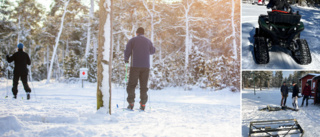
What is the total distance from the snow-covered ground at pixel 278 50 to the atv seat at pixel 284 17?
0.13 metres

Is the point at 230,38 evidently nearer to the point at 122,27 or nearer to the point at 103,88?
the point at 122,27

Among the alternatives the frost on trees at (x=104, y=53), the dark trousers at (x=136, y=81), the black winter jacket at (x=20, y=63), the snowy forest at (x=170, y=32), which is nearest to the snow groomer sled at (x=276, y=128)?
the dark trousers at (x=136, y=81)

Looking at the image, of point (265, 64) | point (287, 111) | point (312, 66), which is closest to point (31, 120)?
point (265, 64)

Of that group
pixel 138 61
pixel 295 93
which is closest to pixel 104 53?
pixel 138 61

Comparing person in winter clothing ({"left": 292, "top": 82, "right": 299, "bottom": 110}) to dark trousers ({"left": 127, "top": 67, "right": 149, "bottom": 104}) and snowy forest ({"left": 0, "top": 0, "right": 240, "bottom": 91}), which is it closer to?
dark trousers ({"left": 127, "top": 67, "right": 149, "bottom": 104})

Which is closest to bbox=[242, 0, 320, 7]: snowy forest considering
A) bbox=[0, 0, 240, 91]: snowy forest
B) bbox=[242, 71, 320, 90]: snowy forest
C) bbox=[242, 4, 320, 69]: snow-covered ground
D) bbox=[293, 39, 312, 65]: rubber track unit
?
bbox=[242, 4, 320, 69]: snow-covered ground

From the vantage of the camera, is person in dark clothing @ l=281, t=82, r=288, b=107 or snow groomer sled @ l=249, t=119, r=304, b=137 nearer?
person in dark clothing @ l=281, t=82, r=288, b=107

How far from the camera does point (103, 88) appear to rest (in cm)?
216

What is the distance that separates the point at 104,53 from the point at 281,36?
1472 millimetres

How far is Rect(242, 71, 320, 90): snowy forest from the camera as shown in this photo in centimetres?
157

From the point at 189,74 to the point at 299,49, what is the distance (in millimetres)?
4008

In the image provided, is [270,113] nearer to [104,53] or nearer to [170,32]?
[104,53]

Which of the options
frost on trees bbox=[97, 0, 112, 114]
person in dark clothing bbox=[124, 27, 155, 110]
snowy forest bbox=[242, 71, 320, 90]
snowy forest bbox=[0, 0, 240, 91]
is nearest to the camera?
snowy forest bbox=[242, 71, 320, 90]

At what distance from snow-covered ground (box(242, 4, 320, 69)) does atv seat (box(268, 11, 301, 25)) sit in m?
0.13
